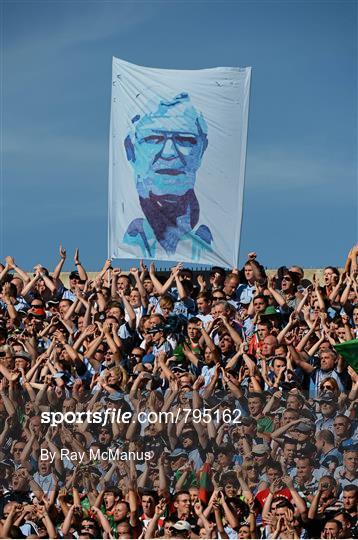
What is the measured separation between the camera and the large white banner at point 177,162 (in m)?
23.9

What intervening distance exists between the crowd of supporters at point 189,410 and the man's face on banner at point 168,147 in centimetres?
200

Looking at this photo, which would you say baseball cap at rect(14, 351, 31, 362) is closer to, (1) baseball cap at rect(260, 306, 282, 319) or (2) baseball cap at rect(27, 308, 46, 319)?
(2) baseball cap at rect(27, 308, 46, 319)

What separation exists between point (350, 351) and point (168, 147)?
599 cm

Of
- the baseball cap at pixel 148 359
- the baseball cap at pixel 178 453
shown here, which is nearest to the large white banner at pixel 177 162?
the baseball cap at pixel 148 359

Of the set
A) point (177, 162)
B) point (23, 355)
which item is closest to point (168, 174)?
point (177, 162)

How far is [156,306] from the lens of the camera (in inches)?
873

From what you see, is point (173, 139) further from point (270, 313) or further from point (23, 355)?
point (23, 355)

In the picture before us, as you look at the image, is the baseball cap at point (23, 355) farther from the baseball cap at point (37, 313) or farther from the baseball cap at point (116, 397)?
the baseball cap at point (116, 397)

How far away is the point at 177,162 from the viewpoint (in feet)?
79.0

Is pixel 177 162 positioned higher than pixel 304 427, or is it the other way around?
pixel 177 162

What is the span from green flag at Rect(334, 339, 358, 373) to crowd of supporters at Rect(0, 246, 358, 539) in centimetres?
2

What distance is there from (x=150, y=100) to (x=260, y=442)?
6.71 meters

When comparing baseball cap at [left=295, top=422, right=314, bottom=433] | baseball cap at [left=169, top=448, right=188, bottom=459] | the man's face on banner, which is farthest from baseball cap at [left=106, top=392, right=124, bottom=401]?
the man's face on banner

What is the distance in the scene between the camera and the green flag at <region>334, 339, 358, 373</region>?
1902 cm
